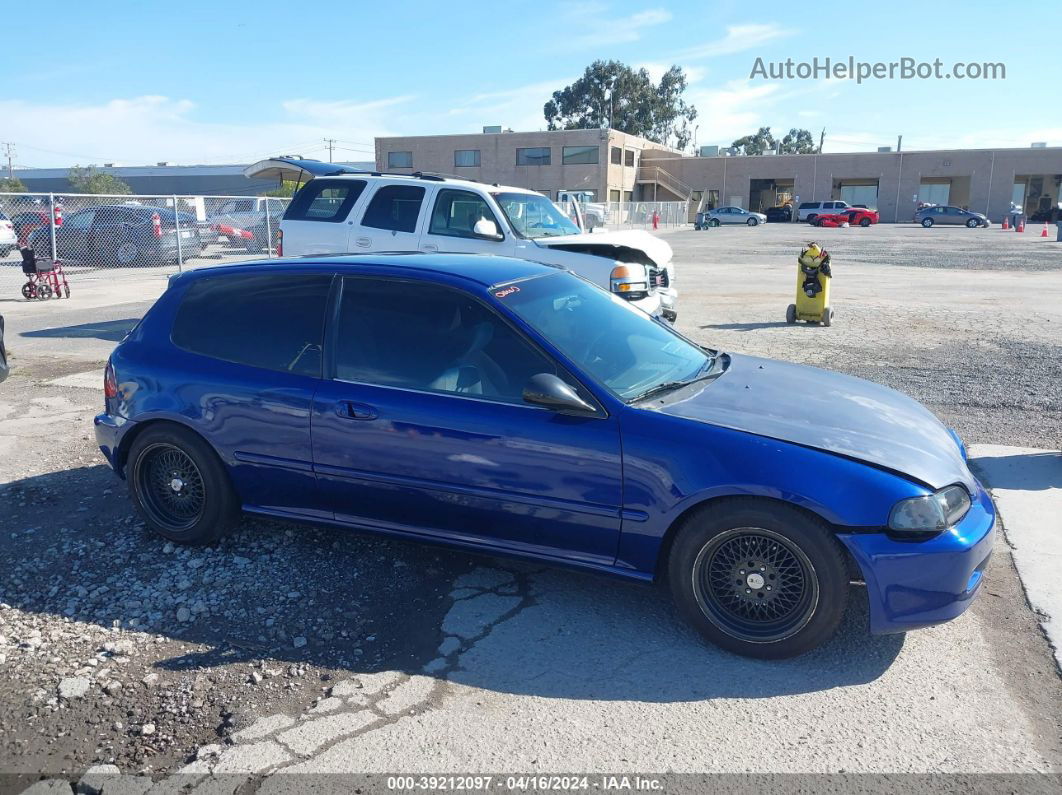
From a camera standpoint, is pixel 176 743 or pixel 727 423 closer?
pixel 176 743

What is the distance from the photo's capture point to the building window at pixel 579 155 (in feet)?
207

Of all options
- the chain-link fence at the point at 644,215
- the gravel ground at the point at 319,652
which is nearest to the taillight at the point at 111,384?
the gravel ground at the point at 319,652

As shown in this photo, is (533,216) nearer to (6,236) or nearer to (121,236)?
(121,236)

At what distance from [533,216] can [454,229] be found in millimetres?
1149

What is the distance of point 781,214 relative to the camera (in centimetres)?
6756

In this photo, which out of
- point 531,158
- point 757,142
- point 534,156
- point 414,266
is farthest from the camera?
point 757,142

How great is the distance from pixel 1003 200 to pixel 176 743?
78.7m

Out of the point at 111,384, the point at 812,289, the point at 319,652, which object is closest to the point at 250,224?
the point at 812,289

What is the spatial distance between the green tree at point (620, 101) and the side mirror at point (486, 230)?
9091cm

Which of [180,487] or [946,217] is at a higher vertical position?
[946,217]

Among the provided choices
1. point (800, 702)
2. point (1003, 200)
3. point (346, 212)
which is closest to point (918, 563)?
point (800, 702)

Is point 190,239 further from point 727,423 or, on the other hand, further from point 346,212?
point 727,423

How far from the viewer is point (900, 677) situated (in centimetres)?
349

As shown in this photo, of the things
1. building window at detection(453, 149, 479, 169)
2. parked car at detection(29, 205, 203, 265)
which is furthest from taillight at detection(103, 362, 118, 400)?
building window at detection(453, 149, 479, 169)
